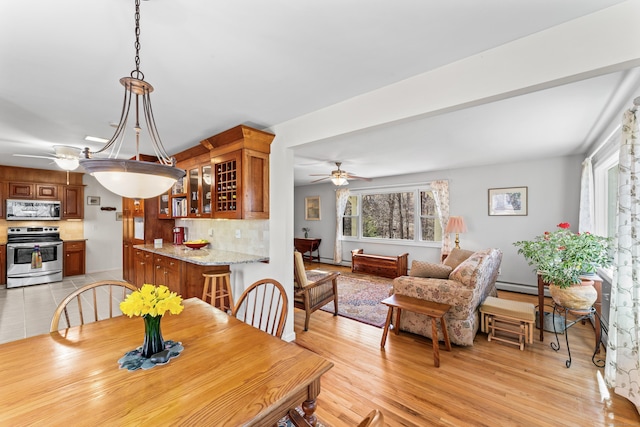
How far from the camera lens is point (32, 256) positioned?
534 cm

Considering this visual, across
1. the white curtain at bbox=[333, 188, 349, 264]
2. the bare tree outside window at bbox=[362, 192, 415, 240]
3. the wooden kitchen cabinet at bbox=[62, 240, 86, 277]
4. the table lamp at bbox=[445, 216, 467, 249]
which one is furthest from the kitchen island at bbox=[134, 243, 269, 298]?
the bare tree outside window at bbox=[362, 192, 415, 240]

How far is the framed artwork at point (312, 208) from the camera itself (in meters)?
8.19

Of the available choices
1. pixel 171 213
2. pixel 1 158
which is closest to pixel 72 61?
pixel 171 213

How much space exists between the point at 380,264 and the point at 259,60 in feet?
17.4

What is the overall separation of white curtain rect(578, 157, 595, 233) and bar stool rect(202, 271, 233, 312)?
480 centimetres

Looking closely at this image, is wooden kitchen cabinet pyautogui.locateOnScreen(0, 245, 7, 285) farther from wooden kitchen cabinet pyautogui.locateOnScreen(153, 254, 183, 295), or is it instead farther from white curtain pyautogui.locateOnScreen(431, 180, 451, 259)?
white curtain pyautogui.locateOnScreen(431, 180, 451, 259)

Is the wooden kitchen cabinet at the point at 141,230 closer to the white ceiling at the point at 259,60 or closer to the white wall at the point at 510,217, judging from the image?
the white ceiling at the point at 259,60

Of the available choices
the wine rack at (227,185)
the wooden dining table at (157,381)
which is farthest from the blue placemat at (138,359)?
the wine rack at (227,185)

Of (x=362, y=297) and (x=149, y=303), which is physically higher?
(x=149, y=303)

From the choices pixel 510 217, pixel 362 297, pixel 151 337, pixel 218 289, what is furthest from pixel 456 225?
pixel 151 337

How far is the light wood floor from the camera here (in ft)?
6.26

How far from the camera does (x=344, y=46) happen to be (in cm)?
167

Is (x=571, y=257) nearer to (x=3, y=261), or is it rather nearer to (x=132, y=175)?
(x=132, y=175)

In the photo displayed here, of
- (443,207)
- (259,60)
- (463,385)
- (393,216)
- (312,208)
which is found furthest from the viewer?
(312,208)
